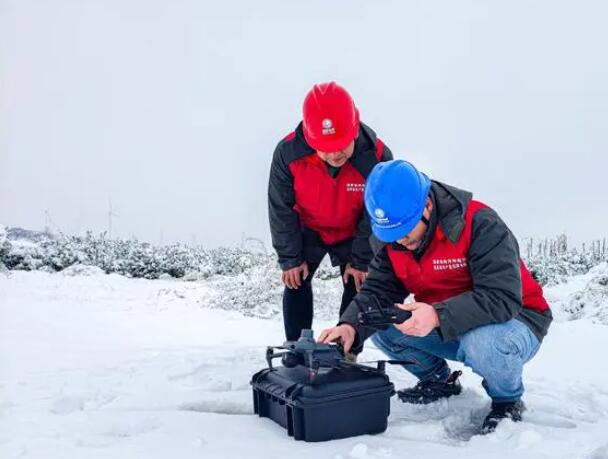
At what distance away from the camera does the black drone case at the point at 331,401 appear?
A: 2.44 metres

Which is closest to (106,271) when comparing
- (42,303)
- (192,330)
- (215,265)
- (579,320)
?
(215,265)

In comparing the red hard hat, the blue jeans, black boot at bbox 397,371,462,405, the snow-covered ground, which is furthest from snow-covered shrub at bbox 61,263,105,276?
the blue jeans

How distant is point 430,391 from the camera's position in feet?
10.2

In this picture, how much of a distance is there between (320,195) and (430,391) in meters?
1.15

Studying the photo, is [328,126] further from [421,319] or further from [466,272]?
[421,319]

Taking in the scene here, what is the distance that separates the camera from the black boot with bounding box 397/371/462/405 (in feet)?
10.1

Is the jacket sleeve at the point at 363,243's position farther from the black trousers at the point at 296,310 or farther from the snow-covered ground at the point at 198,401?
the snow-covered ground at the point at 198,401

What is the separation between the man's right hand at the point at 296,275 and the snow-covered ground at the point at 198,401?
21.2 inches

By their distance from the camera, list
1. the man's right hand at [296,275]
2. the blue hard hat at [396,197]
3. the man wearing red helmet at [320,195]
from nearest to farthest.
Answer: the blue hard hat at [396,197], the man wearing red helmet at [320,195], the man's right hand at [296,275]

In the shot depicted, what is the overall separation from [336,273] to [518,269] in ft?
20.1

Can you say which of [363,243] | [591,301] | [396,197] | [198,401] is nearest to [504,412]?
[396,197]

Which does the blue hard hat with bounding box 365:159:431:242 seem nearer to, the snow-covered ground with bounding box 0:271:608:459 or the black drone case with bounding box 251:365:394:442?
the black drone case with bounding box 251:365:394:442

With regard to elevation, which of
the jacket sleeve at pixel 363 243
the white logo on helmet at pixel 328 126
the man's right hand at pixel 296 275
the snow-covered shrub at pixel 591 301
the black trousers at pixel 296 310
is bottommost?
the snow-covered shrub at pixel 591 301

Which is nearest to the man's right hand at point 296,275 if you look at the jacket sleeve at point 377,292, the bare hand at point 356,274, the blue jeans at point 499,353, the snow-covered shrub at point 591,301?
the bare hand at point 356,274
